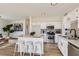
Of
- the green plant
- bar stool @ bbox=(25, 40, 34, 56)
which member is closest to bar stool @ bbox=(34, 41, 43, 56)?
bar stool @ bbox=(25, 40, 34, 56)

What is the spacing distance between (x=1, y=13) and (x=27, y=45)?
249 cm

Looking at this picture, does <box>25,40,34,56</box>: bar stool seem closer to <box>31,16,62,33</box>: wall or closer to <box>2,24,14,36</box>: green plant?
<box>31,16,62,33</box>: wall

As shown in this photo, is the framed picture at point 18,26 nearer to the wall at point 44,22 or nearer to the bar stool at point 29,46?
the wall at point 44,22

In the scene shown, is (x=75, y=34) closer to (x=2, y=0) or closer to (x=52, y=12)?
(x=52, y=12)

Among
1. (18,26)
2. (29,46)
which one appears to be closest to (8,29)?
(18,26)

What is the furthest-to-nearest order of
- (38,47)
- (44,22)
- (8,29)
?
1. (8,29)
2. (44,22)
3. (38,47)

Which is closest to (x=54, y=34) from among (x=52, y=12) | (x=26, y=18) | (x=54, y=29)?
(x=54, y=29)

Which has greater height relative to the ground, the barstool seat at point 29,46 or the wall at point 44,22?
the wall at point 44,22

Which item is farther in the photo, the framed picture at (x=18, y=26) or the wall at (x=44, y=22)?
the framed picture at (x=18, y=26)

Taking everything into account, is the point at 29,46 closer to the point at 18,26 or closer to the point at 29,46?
the point at 29,46

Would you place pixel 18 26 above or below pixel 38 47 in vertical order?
above

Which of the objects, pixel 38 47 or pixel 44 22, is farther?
pixel 44 22

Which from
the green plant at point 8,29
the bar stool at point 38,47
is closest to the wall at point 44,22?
the green plant at point 8,29

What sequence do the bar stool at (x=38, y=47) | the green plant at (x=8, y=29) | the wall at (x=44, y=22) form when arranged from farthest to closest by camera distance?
the green plant at (x=8, y=29), the wall at (x=44, y=22), the bar stool at (x=38, y=47)
